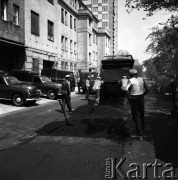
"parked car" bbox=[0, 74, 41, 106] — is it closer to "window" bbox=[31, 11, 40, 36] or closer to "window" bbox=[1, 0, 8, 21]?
"window" bbox=[1, 0, 8, 21]

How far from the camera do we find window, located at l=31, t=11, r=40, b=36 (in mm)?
28297

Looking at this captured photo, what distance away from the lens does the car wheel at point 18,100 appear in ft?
52.7

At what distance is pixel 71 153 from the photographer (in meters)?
6.17

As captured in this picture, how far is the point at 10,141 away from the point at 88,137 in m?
2.19

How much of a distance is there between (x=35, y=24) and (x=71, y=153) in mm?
24915

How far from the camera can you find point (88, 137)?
304 inches

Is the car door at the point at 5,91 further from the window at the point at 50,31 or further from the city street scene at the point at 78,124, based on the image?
the window at the point at 50,31

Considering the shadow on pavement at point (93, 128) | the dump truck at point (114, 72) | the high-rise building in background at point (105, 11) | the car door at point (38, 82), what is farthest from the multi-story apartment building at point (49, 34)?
the high-rise building in background at point (105, 11)

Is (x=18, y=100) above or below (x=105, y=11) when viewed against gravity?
below

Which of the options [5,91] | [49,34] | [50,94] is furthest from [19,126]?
[49,34]

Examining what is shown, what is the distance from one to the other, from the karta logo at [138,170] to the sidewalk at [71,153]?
0.37 ft

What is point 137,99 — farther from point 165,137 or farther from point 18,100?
point 18,100

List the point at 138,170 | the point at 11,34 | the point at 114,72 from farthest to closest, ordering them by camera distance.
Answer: the point at 11,34, the point at 114,72, the point at 138,170

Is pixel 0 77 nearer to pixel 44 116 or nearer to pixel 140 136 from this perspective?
pixel 44 116
